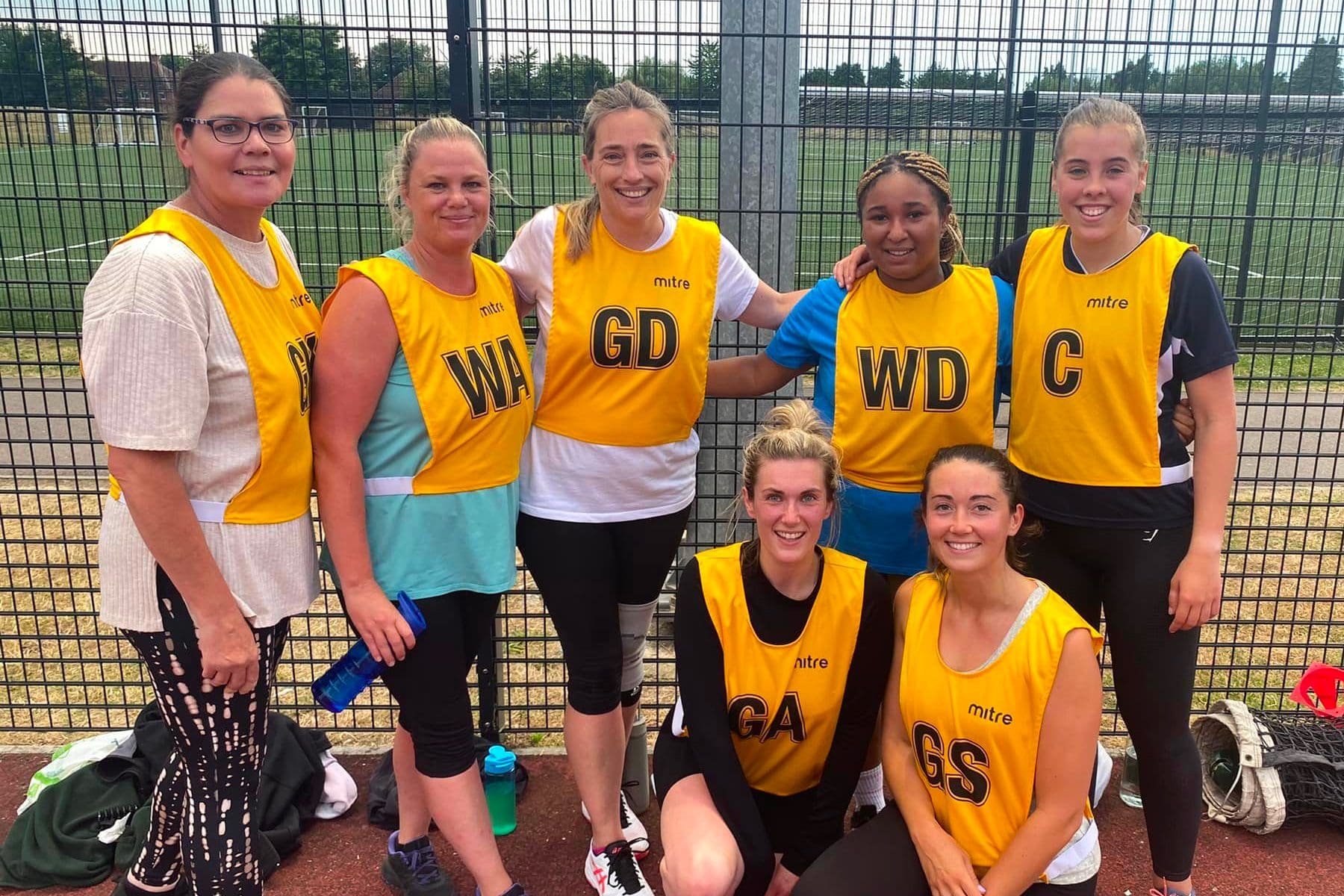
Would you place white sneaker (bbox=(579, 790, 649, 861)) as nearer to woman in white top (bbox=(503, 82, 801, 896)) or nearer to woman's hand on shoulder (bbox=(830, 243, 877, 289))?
woman in white top (bbox=(503, 82, 801, 896))

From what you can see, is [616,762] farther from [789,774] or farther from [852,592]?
[852,592]

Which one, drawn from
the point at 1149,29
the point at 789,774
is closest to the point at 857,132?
the point at 1149,29

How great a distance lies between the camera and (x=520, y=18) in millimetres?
3248

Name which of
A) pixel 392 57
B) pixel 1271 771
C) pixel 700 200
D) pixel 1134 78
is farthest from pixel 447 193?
pixel 1134 78

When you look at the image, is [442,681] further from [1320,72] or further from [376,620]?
[1320,72]

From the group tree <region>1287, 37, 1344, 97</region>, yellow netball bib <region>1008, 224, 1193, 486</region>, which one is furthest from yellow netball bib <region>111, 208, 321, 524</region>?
tree <region>1287, 37, 1344, 97</region>

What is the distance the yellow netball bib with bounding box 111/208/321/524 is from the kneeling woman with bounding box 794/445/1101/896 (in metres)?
1.55

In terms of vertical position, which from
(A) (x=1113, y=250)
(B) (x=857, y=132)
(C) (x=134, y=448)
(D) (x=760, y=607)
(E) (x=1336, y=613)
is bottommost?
(E) (x=1336, y=613)

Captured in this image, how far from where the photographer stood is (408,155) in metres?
2.35

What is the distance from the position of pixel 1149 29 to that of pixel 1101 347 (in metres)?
1.55

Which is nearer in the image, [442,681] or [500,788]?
[442,681]

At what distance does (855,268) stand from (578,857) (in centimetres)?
215

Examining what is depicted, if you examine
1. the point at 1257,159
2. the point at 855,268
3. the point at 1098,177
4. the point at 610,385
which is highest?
the point at 1257,159

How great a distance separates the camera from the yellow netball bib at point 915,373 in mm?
2617
